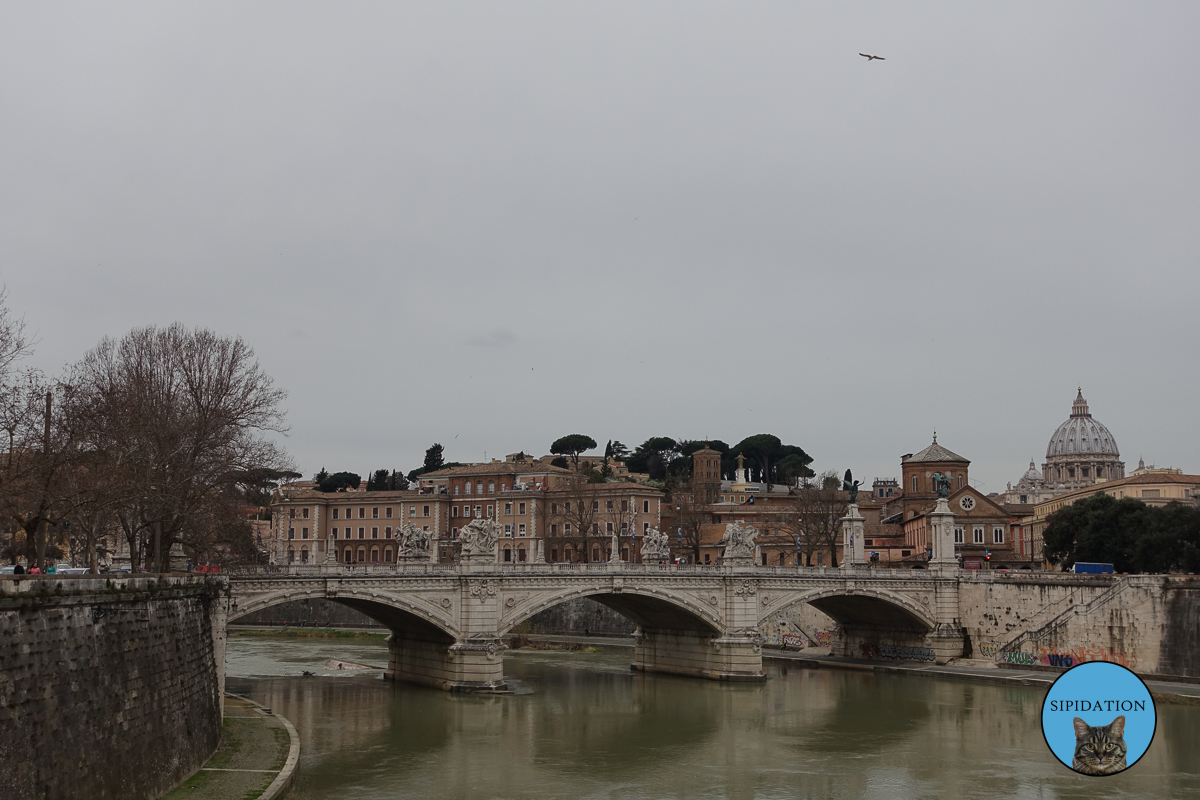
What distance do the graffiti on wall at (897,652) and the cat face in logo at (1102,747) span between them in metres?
42.1

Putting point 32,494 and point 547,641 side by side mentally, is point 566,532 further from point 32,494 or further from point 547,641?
point 32,494

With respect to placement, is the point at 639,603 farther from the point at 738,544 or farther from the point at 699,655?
the point at 738,544

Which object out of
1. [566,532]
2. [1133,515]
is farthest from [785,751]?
[566,532]

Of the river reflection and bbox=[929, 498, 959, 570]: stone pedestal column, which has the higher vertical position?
bbox=[929, 498, 959, 570]: stone pedestal column

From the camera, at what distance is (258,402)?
3794cm

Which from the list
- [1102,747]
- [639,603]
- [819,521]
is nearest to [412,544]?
[639,603]

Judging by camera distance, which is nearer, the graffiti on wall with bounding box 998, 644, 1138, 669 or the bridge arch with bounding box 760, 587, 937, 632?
the graffiti on wall with bounding box 998, 644, 1138, 669

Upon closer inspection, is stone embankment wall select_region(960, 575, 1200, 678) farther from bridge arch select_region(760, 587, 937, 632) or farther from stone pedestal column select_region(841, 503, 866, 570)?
→ stone pedestal column select_region(841, 503, 866, 570)

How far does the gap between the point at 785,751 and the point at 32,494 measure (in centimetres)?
1977

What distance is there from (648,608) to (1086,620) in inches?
675

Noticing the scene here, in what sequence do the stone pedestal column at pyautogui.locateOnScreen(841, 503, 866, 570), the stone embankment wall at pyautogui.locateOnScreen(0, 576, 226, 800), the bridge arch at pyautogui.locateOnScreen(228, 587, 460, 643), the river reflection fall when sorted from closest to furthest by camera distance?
the stone embankment wall at pyautogui.locateOnScreen(0, 576, 226, 800) → the river reflection → the bridge arch at pyautogui.locateOnScreen(228, 587, 460, 643) → the stone pedestal column at pyautogui.locateOnScreen(841, 503, 866, 570)

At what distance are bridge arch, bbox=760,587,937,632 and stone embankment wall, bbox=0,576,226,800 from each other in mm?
28051

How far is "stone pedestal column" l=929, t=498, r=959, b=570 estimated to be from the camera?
51688mm

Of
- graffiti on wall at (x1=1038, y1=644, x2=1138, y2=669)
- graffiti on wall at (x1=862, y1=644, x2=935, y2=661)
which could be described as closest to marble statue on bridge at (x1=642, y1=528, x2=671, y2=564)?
graffiti on wall at (x1=862, y1=644, x2=935, y2=661)
